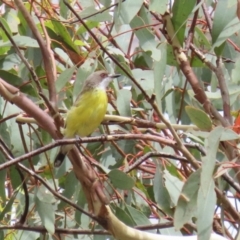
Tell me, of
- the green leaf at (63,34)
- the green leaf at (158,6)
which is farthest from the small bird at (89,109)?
the green leaf at (158,6)

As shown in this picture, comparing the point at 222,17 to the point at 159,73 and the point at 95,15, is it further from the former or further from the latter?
the point at 95,15

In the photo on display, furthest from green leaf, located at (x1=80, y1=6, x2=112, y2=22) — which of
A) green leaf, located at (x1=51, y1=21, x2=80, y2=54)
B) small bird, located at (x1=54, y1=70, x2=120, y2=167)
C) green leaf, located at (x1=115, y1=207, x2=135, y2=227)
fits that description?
green leaf, located at (x1=115, y1=207, x2=135, y2=227)

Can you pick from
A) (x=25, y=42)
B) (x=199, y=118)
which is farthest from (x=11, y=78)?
(x=199, y=118)

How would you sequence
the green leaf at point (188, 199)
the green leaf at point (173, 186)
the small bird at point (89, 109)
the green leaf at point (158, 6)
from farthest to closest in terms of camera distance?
the small bird at point (89, 109) < the green leaf at point (173, 186) < the green leaf at point (158, 6) < the green leaf at point (188, 199)

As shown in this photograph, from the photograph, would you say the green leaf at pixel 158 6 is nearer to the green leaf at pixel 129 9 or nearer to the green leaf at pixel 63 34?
the green leaf at pixel 129 9

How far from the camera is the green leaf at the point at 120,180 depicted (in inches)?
66.3

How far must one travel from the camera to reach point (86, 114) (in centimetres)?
225

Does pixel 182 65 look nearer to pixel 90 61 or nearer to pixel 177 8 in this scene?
pixel 177 8

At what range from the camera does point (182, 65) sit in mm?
1666

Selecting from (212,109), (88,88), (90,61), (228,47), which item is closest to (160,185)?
(212,109)

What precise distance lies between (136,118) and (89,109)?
51 centimetres

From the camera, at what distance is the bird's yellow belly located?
211cm

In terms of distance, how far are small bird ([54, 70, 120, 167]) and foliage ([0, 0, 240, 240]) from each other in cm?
5

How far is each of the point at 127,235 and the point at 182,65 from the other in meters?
0.47
